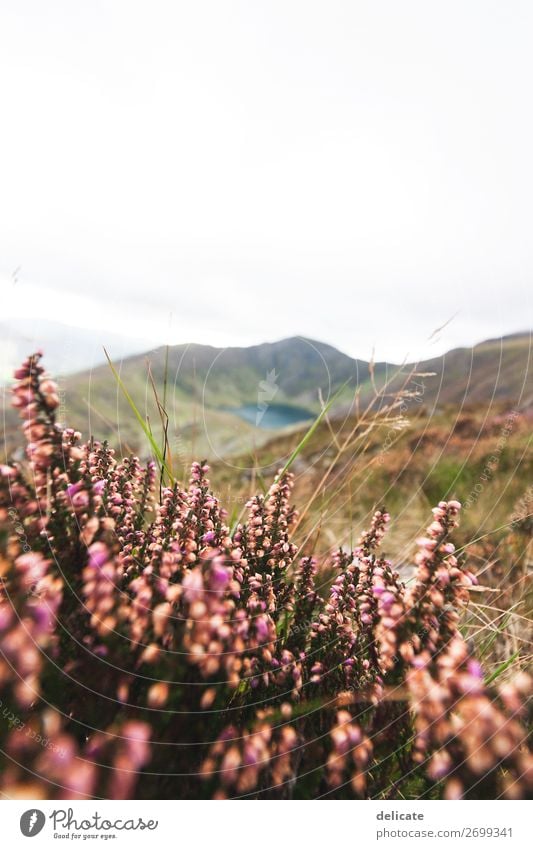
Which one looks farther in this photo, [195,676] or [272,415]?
[272,415]

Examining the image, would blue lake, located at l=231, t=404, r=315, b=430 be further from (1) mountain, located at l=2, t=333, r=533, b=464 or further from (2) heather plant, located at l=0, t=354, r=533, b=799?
(2) heather plant, located at l=0, t=354, r=533, b=799

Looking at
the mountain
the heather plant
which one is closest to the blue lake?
the mountain

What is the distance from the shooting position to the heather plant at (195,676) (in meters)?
1.00

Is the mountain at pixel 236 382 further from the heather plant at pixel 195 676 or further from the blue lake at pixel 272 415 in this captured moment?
the heather plant at pixel 195 676

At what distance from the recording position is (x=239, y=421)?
2.36 meters

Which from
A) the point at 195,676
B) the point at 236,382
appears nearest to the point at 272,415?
the point at 236,382

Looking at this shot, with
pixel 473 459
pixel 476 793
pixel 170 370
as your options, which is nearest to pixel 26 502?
pixel 170 370

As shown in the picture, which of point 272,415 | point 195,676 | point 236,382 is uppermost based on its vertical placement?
point 236,382

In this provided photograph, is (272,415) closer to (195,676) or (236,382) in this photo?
(236,382)

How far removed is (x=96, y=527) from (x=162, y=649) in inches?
Result: 11.9

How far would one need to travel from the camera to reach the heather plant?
3.28 ft

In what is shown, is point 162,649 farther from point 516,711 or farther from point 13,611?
point 516,711

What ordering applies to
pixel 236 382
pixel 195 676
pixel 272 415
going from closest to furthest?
pixel 195 676
pixel 236 382
pixel 272 415

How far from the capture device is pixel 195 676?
1000mm
